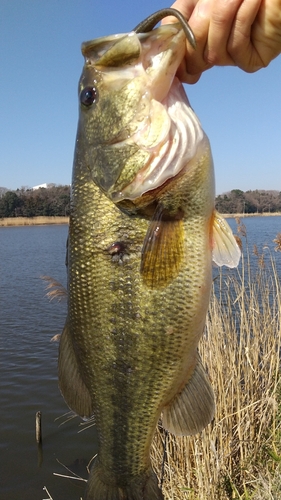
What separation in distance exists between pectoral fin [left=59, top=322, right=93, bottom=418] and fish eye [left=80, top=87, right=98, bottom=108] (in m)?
1.25

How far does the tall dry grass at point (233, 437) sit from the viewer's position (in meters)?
4.43

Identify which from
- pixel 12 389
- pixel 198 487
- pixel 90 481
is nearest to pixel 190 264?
pixel 90 481

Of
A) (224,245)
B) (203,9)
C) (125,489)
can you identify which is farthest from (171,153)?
(125,489)

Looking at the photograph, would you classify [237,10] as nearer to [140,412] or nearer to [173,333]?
[173,333]

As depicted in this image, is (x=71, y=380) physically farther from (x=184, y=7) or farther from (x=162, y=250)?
(x=184, y=7)

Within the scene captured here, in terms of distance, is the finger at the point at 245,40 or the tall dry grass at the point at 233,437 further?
the tall dry grass at the point at 233,437

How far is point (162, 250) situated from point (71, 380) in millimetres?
954

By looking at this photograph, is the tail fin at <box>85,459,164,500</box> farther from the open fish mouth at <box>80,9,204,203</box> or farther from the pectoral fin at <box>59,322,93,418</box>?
the open fish mouth at <box>80,9,204,203</box>

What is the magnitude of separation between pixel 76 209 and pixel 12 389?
8.77 meters

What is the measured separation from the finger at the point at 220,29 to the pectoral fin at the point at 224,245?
80 centimetres

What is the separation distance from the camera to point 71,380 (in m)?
2.42

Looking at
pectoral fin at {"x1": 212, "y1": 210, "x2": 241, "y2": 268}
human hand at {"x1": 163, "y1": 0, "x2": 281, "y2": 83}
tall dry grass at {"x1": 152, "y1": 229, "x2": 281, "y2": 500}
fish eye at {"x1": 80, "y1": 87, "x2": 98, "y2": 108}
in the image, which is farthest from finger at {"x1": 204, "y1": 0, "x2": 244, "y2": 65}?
tall dry grass at {"x1": 152, "y1": 229, "x2": 281, "y2": 500}

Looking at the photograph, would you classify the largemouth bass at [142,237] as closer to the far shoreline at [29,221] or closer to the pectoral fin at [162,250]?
the pectoral fin at [162,250]

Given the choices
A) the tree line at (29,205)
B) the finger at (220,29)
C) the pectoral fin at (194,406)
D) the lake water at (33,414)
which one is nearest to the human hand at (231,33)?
the finger at (220,29)
